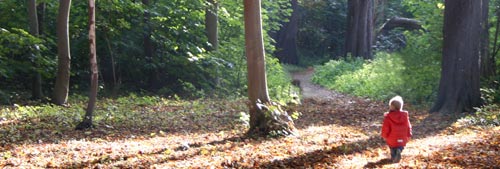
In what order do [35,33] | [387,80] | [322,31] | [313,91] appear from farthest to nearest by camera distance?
[322,31], [313,91], [387,80], [35,33]

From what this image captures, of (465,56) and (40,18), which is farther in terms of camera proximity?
(40,18)

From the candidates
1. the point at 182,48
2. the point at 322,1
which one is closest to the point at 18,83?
the point at 182,48

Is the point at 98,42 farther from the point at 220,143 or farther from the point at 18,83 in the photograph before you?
the point at 220,143

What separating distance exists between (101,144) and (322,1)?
39.3 meters

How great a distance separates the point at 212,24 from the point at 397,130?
14.6 m

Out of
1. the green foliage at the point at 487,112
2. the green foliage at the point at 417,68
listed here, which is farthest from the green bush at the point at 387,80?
the green foliage at the point at 487,112

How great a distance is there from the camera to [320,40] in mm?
50156

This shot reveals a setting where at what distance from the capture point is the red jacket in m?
8.51

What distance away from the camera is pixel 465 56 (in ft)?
47.2

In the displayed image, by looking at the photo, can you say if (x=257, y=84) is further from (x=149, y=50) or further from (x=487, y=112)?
(x=149, y=50)

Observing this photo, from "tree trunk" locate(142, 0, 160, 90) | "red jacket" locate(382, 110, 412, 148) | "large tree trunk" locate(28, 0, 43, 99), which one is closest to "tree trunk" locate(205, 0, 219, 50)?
"tree trunk" locate(142, 0, 160, 90)

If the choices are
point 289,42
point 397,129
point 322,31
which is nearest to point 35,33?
point 397,129

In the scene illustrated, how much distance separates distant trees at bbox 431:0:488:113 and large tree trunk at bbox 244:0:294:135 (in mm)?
5644

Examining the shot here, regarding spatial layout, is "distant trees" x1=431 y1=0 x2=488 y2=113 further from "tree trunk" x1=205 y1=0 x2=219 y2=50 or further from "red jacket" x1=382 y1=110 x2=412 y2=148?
"tree trunk" x1=205 y1=0 x2=219 y2=50
